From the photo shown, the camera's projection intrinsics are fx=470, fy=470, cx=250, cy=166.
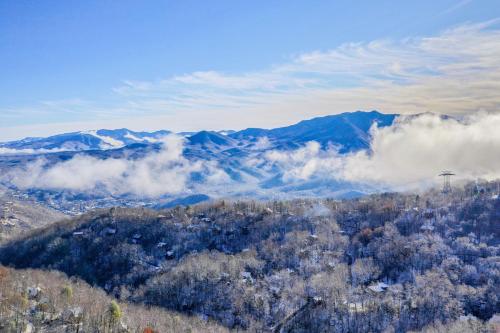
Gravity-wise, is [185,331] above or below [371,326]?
above

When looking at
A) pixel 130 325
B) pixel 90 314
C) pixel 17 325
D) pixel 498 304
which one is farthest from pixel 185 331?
pixel 498 304

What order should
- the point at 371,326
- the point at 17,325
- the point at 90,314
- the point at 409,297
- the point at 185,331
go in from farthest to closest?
the point at 409,297 < the point at 371,326 < the point at 185,331 < the point at 90,314 < the point at 17,325

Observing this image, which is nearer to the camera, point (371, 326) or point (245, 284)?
point (371, 326)

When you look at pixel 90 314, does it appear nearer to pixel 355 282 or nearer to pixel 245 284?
pixel 245 284

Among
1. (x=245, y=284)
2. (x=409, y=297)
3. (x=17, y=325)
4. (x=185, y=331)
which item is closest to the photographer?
(x=17, y=325)

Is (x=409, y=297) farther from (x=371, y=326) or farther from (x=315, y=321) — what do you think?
(x=315, y=321)

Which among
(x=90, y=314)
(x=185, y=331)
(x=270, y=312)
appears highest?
(x=90, y=314)

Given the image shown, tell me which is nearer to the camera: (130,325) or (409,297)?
(130,325)

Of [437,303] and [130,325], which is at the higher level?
[130,325]

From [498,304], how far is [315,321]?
65.8 m

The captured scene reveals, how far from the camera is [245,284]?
197 m

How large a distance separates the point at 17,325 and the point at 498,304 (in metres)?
154

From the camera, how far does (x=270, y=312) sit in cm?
17812

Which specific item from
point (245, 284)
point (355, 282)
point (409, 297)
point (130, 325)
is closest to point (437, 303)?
point (409, 297)
